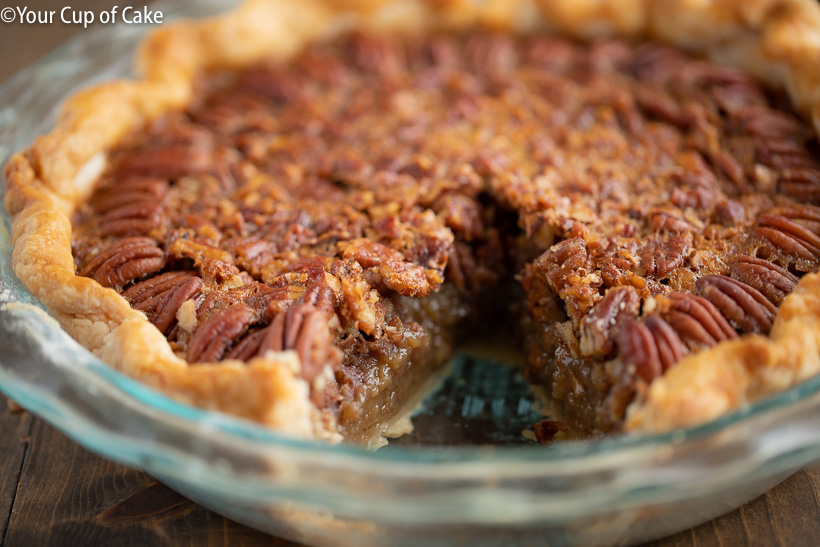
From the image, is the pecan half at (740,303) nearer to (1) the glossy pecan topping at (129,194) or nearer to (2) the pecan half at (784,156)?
(2) the pecan half at (784,156)

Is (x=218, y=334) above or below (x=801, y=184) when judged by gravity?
below

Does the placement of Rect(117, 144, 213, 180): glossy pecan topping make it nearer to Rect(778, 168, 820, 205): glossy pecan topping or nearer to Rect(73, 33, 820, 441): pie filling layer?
Rect(73, 33, 820, 441): pie filling layer

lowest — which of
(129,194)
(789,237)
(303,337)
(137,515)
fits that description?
(137,515)

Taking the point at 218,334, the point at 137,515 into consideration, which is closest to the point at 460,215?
the point at 218,334

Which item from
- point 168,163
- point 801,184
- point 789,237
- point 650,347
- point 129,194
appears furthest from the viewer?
point 168,163

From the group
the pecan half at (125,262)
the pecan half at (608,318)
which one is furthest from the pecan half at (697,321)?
the pecan half at (125,262)

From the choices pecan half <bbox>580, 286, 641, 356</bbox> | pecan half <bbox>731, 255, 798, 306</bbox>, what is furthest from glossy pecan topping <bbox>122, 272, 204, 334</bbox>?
pecan half <bbox>731, 255, 798, 306</bbox>

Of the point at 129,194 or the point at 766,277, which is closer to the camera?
the point at 766,277

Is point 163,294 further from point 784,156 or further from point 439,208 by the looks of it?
point 784,156
